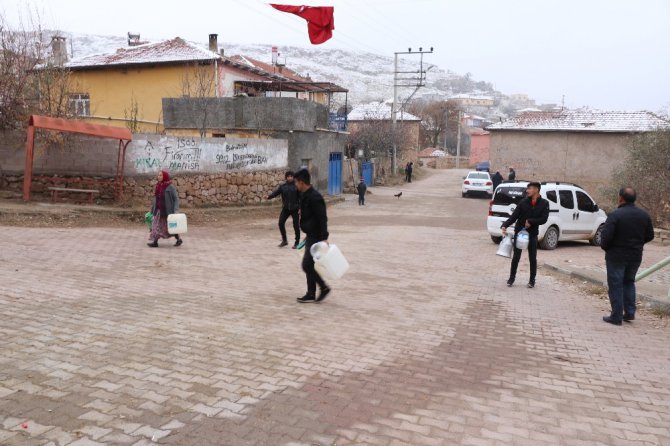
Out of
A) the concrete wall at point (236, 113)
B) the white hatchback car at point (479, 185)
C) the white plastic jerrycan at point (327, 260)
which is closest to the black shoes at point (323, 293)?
the white plastic jerrycan at point (327, 260)

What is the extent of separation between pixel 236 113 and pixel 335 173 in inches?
299

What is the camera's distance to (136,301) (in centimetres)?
660

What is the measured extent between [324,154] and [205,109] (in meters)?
5.72

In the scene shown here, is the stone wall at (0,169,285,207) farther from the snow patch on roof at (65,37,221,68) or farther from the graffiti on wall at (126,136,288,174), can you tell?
the snow patch on roof at (65,37,221,68)

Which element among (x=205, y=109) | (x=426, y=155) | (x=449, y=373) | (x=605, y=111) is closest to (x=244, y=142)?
(x=205, y=109)

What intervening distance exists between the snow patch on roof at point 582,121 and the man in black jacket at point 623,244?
26.8 m

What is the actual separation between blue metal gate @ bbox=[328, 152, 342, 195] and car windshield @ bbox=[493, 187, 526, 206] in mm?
12529

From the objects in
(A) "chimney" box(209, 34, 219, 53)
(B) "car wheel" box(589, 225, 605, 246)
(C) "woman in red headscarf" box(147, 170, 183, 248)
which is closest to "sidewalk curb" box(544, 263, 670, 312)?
(B) "car wheel" box(589, 225, 605, 246)

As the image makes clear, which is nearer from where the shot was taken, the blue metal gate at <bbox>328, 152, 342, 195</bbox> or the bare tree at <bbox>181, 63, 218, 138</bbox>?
the bare tree at <bbox>181, 63, 218, 138</bbox>

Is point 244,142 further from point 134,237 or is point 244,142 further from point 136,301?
point 136,301

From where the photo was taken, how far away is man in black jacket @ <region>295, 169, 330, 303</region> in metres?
6.83

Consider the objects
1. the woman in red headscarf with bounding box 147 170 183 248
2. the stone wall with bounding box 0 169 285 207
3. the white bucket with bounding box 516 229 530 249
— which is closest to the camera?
the white bucket with bounding box 516 229 530 249

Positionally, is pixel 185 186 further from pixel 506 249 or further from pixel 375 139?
pixel 375 139

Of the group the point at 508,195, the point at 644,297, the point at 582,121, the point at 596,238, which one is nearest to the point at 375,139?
the point at 582,121
